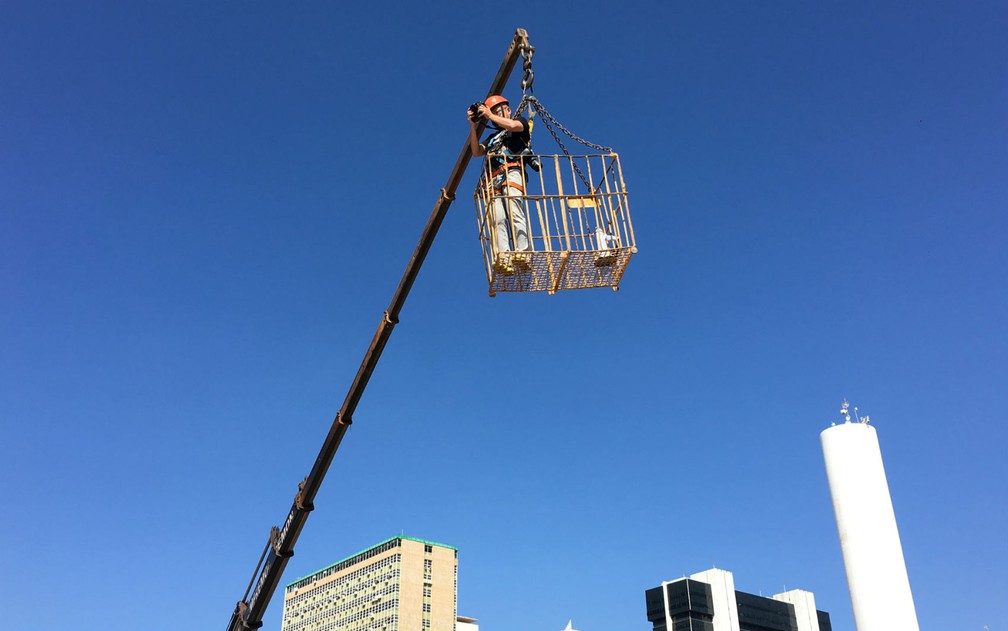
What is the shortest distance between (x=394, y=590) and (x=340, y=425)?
3608 inches

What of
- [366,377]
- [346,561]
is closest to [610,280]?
Answer: [366,377]

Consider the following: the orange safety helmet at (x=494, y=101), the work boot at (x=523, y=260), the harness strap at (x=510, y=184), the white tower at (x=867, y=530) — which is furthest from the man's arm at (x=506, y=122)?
the white tower at (x=867, y=530)

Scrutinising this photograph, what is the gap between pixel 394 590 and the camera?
3947 inches

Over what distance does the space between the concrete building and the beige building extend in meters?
45.4

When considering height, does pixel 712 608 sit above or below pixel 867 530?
above

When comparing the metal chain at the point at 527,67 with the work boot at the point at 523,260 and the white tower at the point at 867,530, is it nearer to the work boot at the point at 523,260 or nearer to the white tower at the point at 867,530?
the work boot at the point at 523,260

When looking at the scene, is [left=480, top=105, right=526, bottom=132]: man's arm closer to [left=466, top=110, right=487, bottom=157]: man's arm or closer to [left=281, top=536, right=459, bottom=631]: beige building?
[left=466, top=110, right=487, bottom=157]: man's arm

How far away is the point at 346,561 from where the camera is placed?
11138 centimetres

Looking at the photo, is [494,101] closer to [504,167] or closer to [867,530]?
[504,167]

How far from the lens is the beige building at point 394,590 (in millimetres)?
100250

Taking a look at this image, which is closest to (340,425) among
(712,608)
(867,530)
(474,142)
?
(474,142)

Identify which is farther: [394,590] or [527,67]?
[394,590]

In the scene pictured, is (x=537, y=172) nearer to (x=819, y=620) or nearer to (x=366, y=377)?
(x=366, y=377)

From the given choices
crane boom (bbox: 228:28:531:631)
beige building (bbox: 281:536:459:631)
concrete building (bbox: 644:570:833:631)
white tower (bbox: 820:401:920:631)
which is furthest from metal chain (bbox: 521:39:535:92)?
concrete building (bbox: 644:570:833:631)
